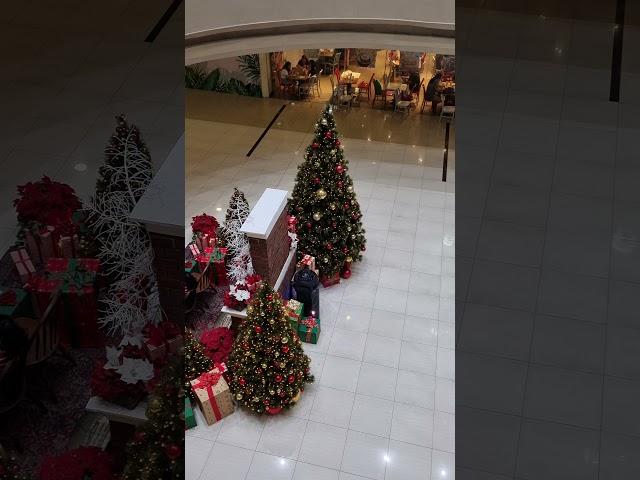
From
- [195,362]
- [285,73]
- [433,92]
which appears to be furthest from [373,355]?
[285,73]

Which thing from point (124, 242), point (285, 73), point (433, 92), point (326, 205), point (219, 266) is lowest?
point (219, 266)

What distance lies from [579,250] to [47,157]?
172 inches

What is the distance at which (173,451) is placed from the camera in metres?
1.29

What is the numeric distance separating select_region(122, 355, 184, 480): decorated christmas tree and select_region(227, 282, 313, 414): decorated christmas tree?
158 inches

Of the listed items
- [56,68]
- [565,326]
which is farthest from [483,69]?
[56,68]

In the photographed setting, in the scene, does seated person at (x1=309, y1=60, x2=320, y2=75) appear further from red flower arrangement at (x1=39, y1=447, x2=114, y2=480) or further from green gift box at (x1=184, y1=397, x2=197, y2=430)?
red flower arrangement at (x1=39, y1=447, x2=114, y2=480)

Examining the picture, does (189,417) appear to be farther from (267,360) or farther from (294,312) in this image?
(294,312)

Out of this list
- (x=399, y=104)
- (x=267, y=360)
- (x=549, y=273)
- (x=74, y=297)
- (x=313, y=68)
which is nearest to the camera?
(x=74, y=297)

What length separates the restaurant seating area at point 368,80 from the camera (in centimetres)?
1184

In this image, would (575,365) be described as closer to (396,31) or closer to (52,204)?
(52,204)

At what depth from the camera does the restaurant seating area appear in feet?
38.8

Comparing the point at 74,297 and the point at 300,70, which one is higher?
the point at 74,297

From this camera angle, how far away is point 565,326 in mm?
4699

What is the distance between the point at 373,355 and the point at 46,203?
5279 millimetres
